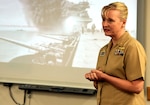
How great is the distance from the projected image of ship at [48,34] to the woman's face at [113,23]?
1.05 m

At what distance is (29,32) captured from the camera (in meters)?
2.53

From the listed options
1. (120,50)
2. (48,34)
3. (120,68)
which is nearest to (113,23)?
(120,50)

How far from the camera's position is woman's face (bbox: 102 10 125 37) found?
1319mm

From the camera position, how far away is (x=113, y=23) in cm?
132

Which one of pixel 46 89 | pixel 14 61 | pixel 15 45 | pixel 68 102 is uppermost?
pixel 15 45

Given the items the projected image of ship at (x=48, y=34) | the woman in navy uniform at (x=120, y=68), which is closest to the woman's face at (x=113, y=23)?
the woman in navy uniform at (x=120, y=68)

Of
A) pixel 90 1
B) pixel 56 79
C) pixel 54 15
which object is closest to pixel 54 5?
pixel 54 15

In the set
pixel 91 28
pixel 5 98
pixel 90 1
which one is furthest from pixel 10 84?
pixel 90 1

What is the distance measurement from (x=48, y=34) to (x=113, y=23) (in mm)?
1270

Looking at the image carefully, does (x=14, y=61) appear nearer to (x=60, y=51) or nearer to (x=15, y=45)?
(x=15, y=45)

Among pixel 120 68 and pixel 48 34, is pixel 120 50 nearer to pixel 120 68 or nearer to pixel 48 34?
pixel 120 68

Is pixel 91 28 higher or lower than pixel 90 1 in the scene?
lower

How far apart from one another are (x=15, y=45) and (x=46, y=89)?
0.61 metres

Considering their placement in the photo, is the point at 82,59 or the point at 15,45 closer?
the point at 82,59
